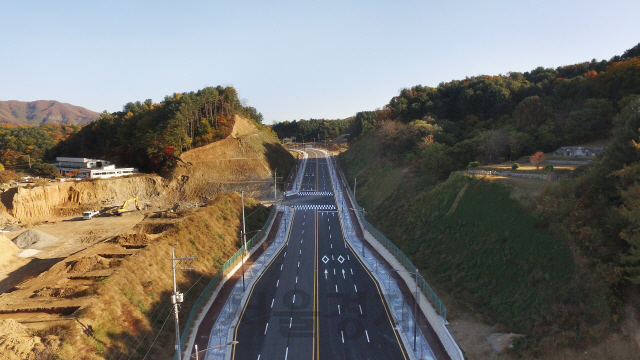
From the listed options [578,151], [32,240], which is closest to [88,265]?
[32,240]

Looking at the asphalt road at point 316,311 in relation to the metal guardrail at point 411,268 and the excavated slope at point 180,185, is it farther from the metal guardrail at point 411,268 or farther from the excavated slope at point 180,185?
the excavated slope at point 180,185

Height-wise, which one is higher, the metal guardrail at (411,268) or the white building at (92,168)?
the white building at (92,168)

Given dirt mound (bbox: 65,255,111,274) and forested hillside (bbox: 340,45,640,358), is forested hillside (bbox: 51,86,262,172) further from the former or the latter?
dirt mound (bbox: 65,255,111,274)

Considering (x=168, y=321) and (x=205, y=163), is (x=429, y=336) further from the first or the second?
(x=205, y=163)

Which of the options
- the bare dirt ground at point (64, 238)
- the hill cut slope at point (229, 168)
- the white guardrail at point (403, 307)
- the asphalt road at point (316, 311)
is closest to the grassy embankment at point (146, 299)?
the asphalt road at point (316, 311)

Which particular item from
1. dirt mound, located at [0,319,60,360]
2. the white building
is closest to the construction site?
dirt mound, located at [0,319,60,360]

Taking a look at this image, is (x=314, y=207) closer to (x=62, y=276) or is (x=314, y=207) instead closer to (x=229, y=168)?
(x=229, y=168)
